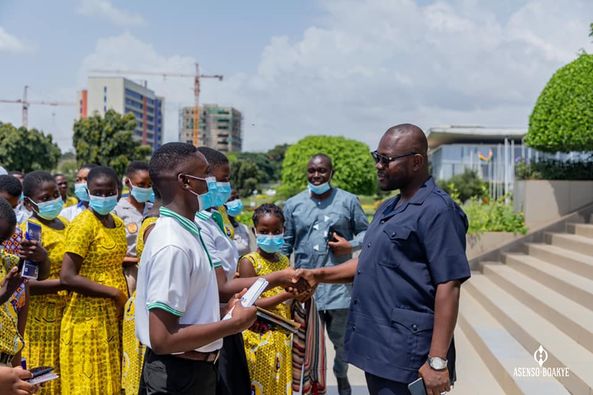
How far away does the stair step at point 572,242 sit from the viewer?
8266 millimetres

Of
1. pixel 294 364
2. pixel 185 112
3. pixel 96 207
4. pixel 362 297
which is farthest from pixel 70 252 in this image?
pixel 185 112

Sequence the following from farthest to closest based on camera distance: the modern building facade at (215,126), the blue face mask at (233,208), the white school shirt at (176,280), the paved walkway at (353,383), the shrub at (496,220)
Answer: the modern building facade at (215,126) → the shrub at (496,220) → the blue face mask at (233,208) → the paved walkway at (353,383) → the white school shirt at (176,280)

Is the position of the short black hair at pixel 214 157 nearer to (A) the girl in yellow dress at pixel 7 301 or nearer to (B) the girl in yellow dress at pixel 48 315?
(B) the girl in yellow dress at pixel 48 315

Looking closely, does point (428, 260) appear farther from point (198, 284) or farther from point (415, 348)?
point (198, 284)

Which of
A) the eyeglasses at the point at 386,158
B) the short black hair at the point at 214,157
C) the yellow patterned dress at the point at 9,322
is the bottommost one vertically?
the yellow patterned dress at the point at 9,322

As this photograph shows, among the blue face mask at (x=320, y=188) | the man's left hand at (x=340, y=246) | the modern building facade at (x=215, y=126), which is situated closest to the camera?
the man's left hand at (x=340, y=246)

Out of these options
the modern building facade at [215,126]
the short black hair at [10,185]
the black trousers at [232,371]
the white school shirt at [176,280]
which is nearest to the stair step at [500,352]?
the black trousers at [232,371]

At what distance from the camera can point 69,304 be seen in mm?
3957

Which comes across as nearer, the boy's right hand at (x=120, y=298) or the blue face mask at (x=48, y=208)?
the boy's right hand at (x=120, y=298)

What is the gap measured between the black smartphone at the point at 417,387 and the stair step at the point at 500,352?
103 inches

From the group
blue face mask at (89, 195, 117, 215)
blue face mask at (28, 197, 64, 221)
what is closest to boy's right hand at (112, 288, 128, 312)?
blue face mask at (89, 195, 117, 215)

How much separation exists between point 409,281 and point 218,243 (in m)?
1.19

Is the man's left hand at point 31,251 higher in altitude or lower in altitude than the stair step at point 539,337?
higher

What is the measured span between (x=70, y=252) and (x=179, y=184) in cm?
174
